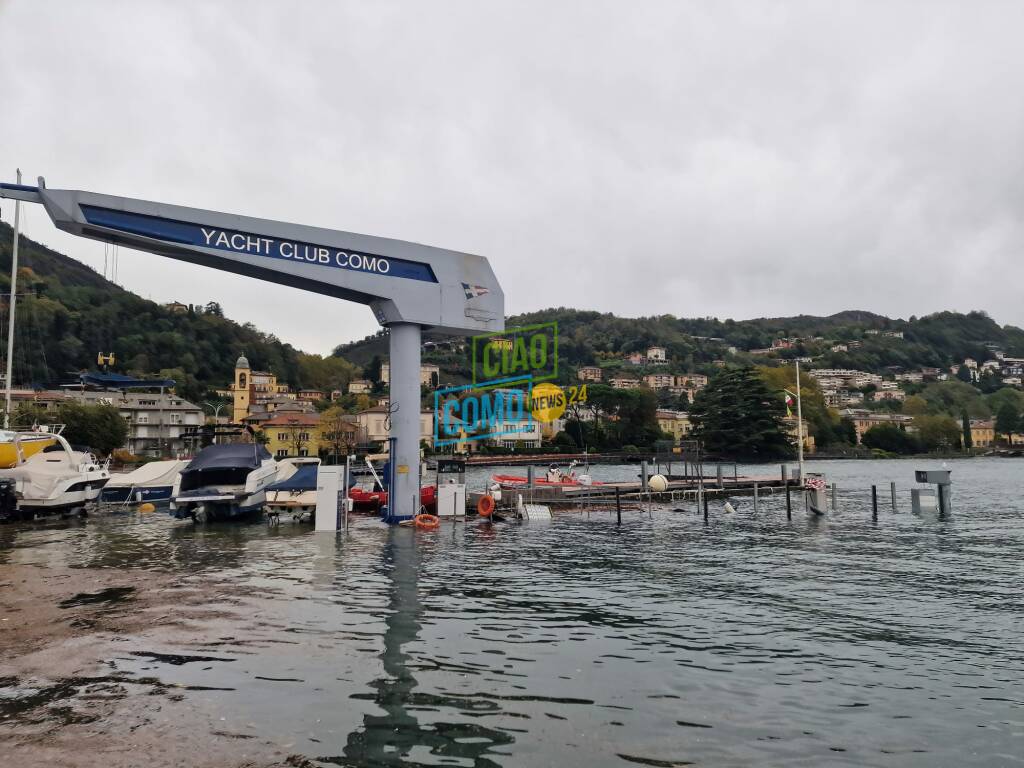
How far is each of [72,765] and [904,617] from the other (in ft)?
45.3

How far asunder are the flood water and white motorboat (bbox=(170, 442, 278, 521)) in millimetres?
8000

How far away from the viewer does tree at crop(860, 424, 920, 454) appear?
155 meters

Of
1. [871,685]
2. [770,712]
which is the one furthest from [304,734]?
[871,685]

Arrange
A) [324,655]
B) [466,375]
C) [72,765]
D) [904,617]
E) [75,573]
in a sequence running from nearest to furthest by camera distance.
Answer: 1. [72,765]
2. [324,655]
3. [904,617]
4. [75,573]
5. [466,375]

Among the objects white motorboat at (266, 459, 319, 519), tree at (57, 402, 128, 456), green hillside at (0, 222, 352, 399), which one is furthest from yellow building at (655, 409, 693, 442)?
white motorboat at (266, 459, 319, 519)

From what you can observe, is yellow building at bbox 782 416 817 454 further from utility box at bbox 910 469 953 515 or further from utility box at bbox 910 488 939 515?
utility box at bbox 910 469 953 515

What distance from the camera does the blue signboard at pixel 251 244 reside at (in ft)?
70.3

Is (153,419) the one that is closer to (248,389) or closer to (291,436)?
(291,436)

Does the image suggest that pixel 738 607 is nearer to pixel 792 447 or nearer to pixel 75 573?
pixel 75 573

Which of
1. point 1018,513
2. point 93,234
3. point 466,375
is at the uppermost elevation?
point 466,375

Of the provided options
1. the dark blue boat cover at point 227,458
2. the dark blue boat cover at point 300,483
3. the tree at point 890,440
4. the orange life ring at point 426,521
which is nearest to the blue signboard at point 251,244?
the orange life ring at point 426,521

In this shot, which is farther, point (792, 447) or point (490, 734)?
point (792, 447)

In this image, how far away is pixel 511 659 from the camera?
10.4 metres

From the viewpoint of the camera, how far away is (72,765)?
6.35 meters
